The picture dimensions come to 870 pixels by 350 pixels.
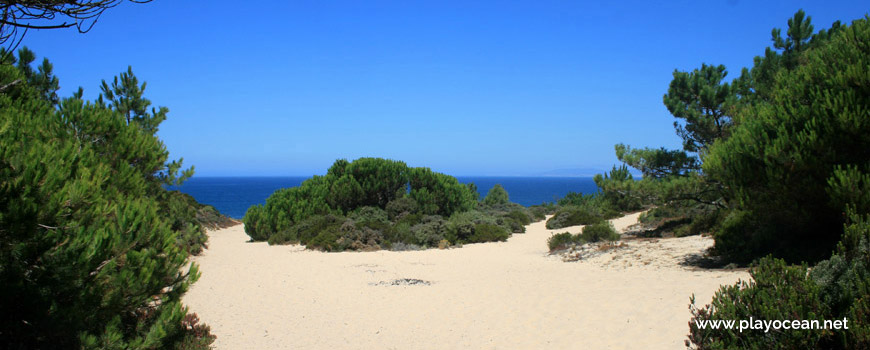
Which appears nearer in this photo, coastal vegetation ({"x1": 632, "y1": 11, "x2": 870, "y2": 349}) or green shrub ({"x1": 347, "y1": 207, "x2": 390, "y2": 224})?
coastal vegetation ({"x1": 632, "y1": 11, "x2": 870, "y2": 349})

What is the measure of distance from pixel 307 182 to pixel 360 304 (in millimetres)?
13295

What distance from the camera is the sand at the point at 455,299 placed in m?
6.16

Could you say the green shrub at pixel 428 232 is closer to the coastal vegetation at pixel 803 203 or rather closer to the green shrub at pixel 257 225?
the green shrub at pixel 257 225

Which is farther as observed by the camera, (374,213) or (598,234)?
(374,213)

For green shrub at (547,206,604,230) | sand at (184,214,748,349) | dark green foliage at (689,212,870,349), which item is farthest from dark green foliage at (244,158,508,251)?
dark green foliage at (689,212,870,349)

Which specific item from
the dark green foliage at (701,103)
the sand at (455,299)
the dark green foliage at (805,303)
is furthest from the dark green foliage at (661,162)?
the dark green foliage at (805,303)

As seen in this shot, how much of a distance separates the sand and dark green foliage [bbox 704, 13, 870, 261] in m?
1.36

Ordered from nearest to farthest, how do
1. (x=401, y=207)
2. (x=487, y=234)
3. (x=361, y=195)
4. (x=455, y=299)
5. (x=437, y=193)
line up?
(x=455, y=299) < (x=487, y=234) < (x=401, y=207) < (x=361, y=195) < (x=437, y=193)

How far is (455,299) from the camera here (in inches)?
326

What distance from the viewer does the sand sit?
20.2 ft

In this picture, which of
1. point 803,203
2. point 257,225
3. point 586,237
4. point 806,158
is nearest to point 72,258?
point 806,158

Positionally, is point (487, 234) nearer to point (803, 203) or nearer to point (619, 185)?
point (619, 185)

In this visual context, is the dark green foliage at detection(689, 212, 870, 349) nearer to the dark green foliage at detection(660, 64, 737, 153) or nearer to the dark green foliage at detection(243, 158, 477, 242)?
the dark green foliage at detection(660, 64, 737, 153)

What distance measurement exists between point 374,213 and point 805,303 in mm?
16314
